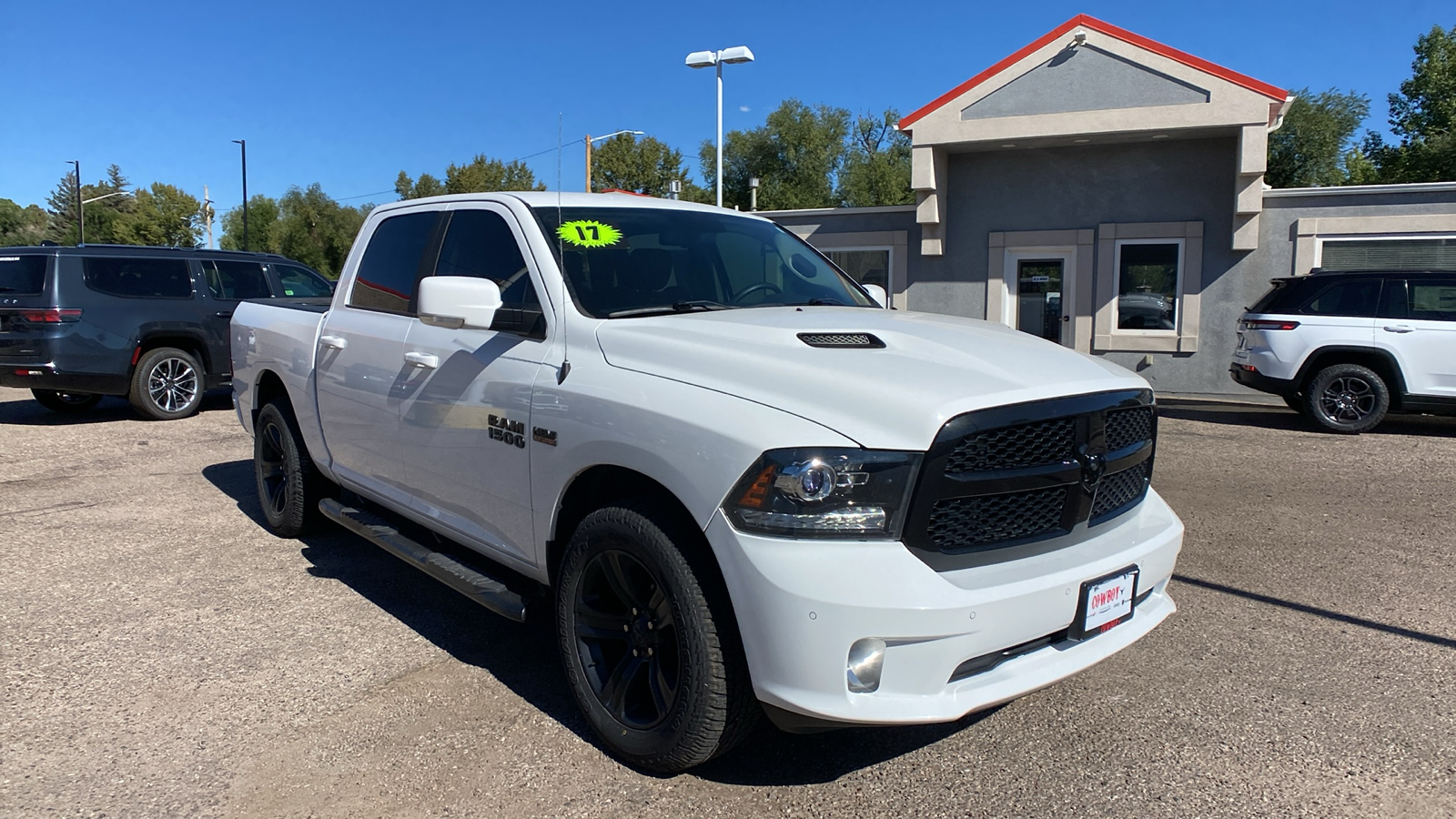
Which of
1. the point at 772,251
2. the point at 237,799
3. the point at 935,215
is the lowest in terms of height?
the point at 237,799

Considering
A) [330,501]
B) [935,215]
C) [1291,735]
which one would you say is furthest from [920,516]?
[935,215]

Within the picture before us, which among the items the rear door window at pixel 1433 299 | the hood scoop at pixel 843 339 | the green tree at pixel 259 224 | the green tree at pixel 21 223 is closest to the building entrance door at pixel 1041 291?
the rear door window at pixel 1433 299

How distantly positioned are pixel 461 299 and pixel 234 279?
32.0 feet

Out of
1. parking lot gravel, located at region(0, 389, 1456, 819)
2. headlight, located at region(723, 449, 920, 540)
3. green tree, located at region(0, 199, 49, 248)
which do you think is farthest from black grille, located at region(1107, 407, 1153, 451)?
green tree, located at region(0, 199, 49, 248)

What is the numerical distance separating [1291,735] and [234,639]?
4.22 meters

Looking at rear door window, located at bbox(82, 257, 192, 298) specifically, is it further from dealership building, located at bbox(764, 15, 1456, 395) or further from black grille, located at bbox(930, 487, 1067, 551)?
black grille, located at bbox(930, 487, 1067, 551)

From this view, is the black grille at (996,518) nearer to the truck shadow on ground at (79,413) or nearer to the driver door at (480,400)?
the driver door at (480,400)

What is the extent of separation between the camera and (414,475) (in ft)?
13.6

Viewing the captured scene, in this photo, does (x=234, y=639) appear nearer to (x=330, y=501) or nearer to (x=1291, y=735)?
(x=330, y=501)

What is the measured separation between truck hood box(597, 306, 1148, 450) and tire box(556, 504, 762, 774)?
0.45 metres

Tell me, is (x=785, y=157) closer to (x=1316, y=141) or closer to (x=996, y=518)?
(x=1316, y=141)

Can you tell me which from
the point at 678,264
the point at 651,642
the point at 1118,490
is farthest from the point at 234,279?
the point at 1118,490

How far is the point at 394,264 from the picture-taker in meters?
4.65

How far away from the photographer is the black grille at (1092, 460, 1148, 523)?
306 centimetres
